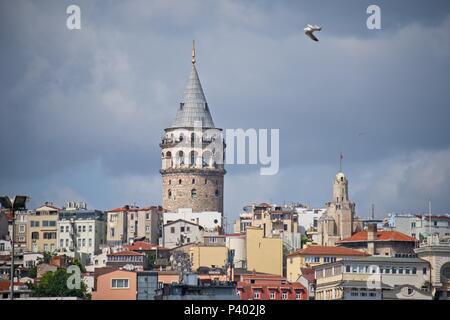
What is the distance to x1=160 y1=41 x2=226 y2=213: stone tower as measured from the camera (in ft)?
471

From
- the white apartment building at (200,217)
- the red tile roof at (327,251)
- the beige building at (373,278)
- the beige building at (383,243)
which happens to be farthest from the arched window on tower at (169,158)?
the beige building at (373,278)

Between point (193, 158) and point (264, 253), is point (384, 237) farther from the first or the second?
point (193, 158)

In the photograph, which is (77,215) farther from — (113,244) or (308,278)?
(308,278)

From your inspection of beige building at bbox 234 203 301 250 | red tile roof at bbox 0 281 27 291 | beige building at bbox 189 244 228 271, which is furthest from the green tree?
beige building at bbox 234 203 301 250

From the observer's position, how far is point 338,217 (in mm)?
130750

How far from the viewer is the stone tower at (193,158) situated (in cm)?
14362

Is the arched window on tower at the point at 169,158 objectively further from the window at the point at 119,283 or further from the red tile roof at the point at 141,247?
the window at the point at 119,283

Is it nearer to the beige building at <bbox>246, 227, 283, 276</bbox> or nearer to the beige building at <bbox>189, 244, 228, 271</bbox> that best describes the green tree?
the beige building at <bbox>189, 244, 228, 271</bbox>

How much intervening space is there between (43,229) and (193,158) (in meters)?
14.8

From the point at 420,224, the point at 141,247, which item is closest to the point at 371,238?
the point at 141,247

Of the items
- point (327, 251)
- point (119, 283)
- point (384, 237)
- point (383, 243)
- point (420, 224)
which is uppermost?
point (420, 224)

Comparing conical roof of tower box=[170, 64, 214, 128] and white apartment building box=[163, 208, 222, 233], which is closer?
white apartment building box=[163, 208, 222, 233]

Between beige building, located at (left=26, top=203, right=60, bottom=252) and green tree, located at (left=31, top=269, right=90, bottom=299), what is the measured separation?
30.9 m

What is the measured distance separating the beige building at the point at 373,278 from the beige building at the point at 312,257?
16.8 feet
